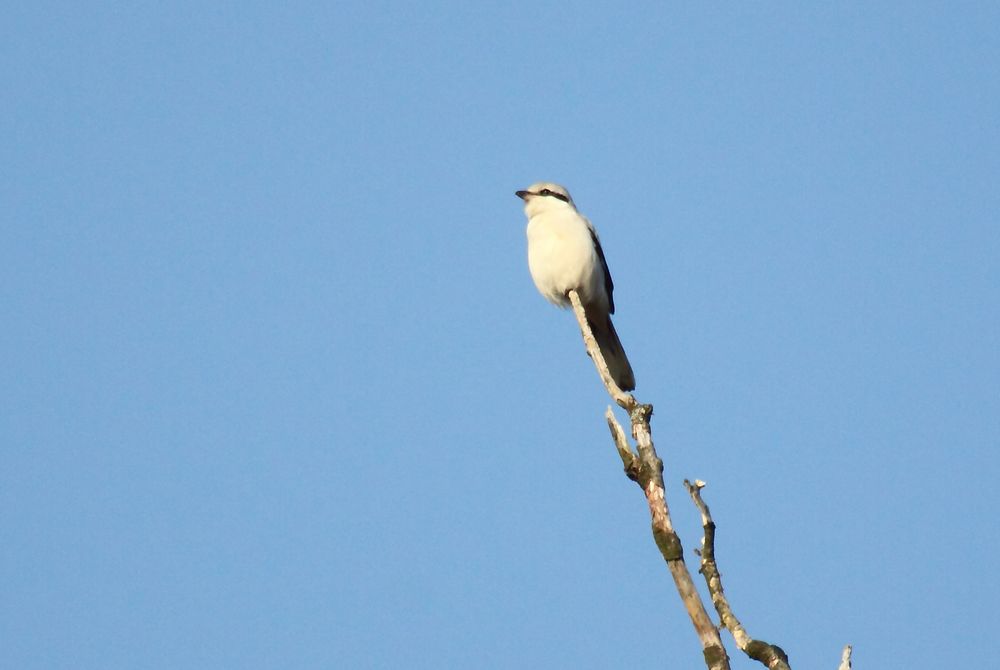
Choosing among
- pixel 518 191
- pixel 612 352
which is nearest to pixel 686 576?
pixel 612 352

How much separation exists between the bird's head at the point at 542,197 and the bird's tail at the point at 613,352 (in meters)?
1.29

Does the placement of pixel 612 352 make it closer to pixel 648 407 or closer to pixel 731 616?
pixel 648 407

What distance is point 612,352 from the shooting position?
38.4 feet

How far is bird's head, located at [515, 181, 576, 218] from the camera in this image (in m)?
12.4

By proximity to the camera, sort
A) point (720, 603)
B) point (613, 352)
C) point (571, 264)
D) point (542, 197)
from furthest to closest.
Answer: point (542, 197) < point (613, 352) < point (571, 264) < point (720, 603)

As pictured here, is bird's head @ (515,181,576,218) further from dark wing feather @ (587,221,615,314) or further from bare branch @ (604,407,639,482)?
bare branch @ (604,407,639,482)

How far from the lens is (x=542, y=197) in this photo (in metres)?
12.5

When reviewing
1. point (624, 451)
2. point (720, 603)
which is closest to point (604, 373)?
point (624, 451)

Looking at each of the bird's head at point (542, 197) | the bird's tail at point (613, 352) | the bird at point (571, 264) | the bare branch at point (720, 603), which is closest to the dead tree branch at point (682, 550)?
the bare branch at point (720, 603)

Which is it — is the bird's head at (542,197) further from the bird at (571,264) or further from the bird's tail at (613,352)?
the bird's tail at (613,352)

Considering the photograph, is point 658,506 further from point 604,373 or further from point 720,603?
point 604,373

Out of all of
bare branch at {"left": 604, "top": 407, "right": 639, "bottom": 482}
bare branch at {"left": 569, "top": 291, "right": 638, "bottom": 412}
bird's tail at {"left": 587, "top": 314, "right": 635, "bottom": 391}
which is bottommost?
bare branch at {"left": 604, "top": 407, "right": 639, "bottom": 482}

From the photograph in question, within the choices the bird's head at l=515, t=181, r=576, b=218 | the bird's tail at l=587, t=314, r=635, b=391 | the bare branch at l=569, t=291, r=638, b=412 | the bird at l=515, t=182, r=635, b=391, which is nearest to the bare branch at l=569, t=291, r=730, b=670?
the bare branch at l=569, t=291, r=638, b=412

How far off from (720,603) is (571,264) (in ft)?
19.8
